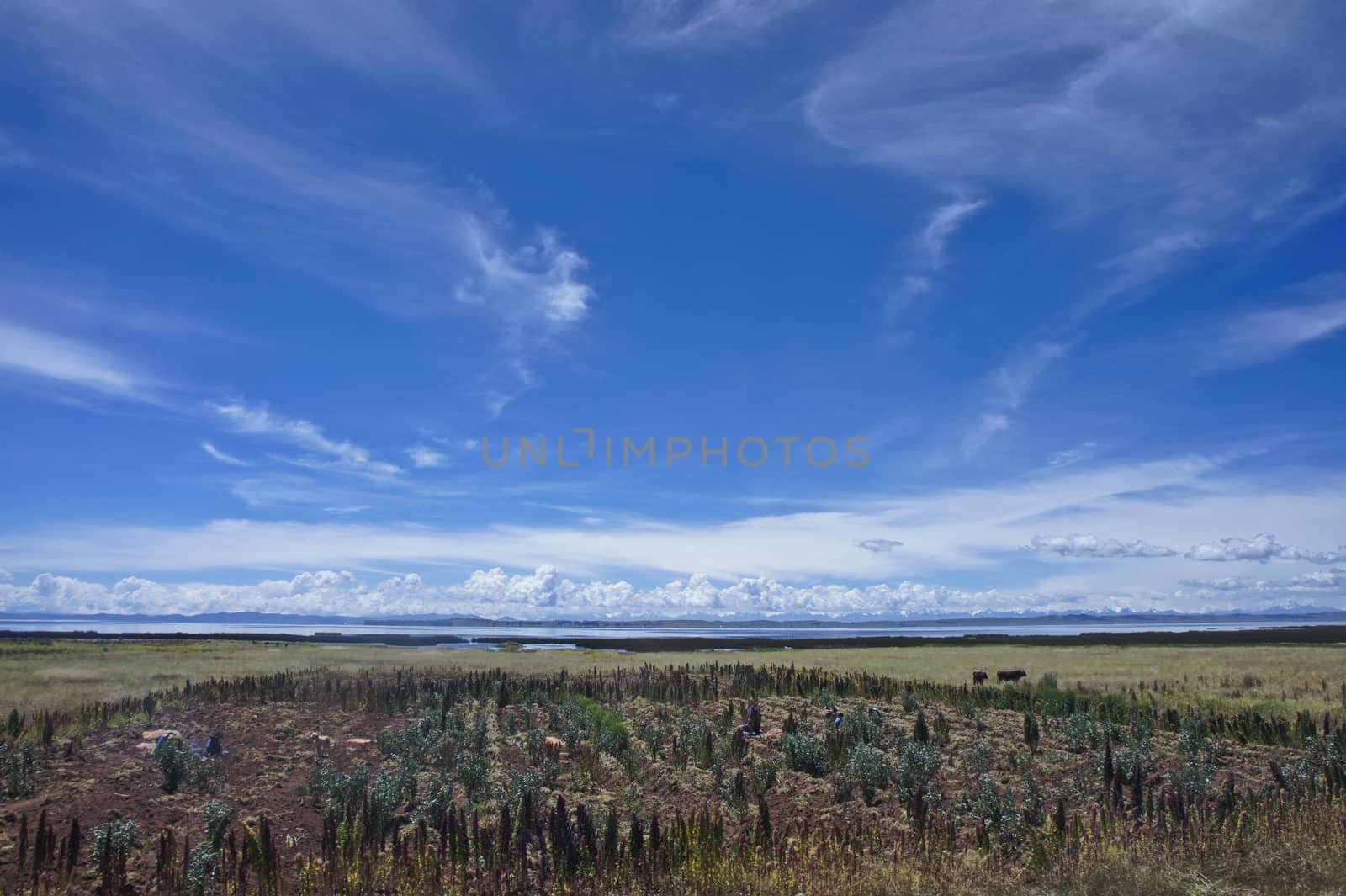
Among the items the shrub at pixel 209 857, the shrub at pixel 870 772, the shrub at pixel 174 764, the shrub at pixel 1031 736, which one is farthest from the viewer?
the shrub at pixel 1031 736

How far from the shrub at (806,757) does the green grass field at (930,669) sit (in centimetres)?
1706

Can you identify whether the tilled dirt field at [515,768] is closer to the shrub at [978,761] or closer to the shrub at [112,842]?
the shrub at [978,761]

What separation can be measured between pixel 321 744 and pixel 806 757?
862 cm

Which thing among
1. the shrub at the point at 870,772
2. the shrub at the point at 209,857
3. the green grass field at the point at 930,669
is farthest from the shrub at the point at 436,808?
the green grass field at the point at 930,669

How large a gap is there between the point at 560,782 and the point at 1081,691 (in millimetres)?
22045

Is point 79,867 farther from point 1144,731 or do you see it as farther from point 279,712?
point 1144,731

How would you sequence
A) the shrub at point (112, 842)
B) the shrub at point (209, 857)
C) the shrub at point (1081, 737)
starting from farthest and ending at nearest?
the shrub at point (1081, 737) < the shrub at point (112, 842) < the shrub at point (209, 857)

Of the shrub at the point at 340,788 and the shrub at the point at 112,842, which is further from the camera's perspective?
the shrub at the point at 340,788

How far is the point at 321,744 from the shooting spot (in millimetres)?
14242

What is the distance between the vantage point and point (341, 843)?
8.28 metres

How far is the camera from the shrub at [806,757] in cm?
1262

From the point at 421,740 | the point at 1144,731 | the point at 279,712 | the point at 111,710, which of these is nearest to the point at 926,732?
the point at 1144,731

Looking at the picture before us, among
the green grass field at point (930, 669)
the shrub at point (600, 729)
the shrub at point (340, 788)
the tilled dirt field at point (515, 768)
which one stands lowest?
the green grass field at point (930, 669)

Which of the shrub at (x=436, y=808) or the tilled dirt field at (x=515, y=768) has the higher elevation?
the shrub at (x=436, y=808)
